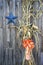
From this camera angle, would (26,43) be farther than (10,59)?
No

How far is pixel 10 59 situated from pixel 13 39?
15.6 inches

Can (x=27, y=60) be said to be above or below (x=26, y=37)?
below

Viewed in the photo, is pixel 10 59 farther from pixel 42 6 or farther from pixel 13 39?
pixel 42 6

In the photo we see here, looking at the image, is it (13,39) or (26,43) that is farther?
(13,39)

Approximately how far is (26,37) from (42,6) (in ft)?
2.18

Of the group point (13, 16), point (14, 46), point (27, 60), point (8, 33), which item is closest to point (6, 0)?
point (13, 16)

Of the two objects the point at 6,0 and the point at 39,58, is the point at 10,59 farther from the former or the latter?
the point at 6,0

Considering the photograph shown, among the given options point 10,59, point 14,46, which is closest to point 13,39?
point 14,46

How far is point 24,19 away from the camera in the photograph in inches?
163

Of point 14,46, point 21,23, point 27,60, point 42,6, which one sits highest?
point 42,6

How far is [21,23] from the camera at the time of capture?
4117 mm

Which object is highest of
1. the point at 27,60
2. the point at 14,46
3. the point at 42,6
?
the point at 42,6

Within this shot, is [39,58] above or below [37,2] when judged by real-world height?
below

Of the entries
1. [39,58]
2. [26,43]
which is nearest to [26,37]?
[26,43]
